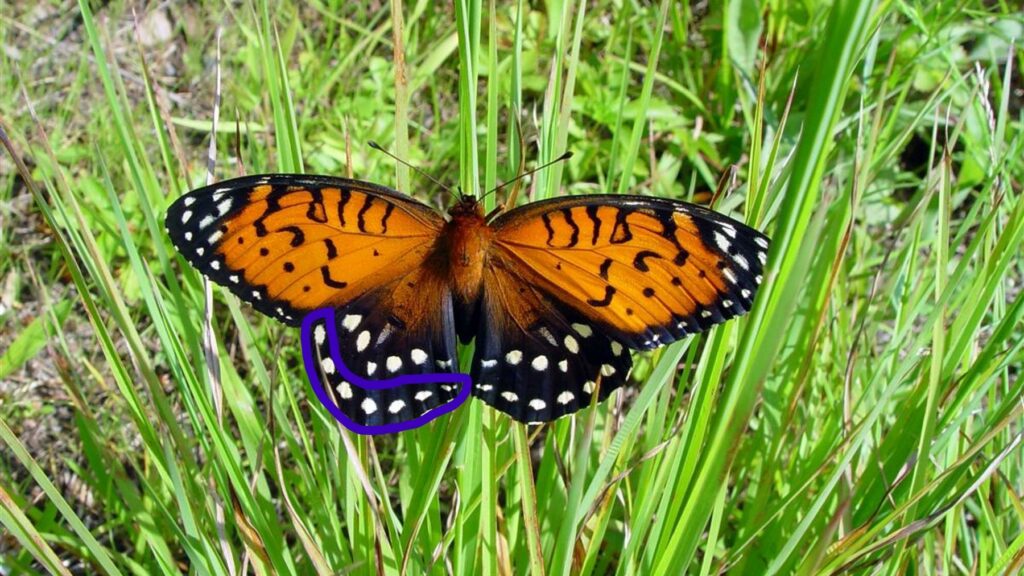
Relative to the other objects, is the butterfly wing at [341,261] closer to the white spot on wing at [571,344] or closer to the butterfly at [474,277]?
the butterfly at [474,277]

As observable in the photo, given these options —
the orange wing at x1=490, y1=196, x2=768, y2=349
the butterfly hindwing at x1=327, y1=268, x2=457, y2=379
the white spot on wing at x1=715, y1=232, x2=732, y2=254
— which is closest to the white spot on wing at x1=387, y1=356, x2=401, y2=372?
the butterfly hindwing at x1=327, y1=268, x2=457, y2=379

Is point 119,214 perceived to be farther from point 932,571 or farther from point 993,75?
point 993,75

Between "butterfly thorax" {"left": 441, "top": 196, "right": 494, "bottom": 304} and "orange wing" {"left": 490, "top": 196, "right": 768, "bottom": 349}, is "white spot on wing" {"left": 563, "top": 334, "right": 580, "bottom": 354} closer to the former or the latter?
"orange wing" {"left": 490, "top": 196, "right": 768, "bottom": 349}

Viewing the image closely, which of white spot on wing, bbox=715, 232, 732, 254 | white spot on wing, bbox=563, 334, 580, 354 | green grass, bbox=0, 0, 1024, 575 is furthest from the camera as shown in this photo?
white spot on wing, bbox=563, 334, 580, 354

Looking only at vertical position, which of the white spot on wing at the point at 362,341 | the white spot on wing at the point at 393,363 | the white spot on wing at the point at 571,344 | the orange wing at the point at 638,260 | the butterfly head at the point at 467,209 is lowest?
the white spot on wing at the point at 393,363

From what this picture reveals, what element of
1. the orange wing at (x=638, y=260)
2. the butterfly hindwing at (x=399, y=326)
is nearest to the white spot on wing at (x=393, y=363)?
the butterfly hindwing at (x=399, y=326)

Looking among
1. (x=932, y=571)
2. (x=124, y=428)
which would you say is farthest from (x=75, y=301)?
(x=932, y=571)
